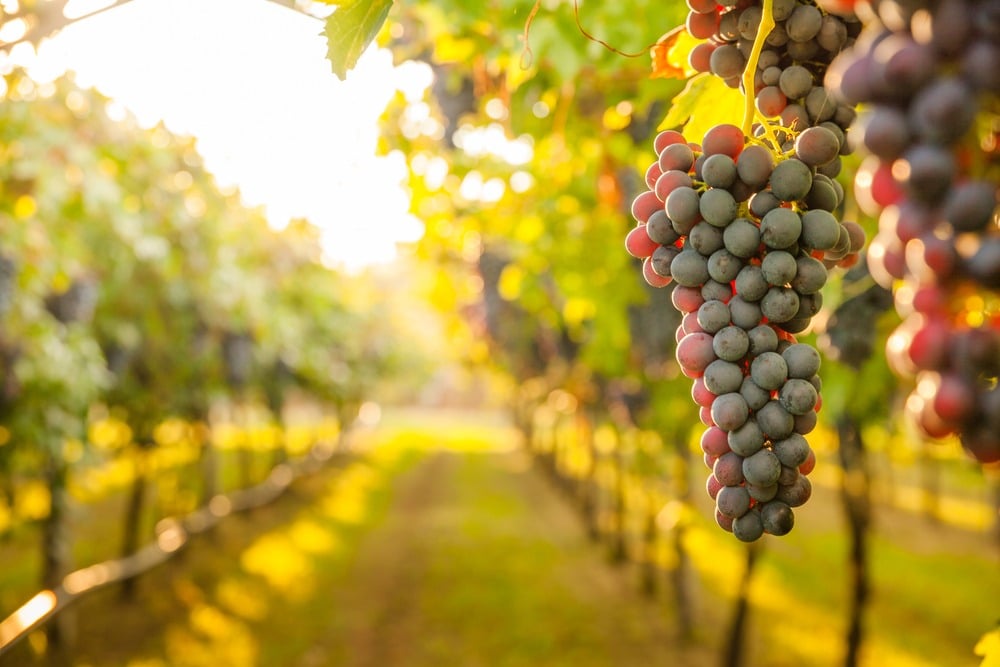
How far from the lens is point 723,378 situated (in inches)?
40.8

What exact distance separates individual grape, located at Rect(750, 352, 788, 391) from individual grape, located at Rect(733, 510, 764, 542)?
171mm

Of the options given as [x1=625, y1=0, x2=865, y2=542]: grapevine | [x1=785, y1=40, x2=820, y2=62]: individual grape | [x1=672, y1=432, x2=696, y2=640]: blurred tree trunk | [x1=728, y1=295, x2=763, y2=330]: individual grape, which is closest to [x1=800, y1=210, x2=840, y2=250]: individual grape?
[x1=625, y1=0, x2=865, y2=542]: grapevine

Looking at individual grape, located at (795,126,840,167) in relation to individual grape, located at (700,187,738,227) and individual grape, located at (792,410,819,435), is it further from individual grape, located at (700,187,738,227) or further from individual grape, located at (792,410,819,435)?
individual grape, located at (792,410,819,435)

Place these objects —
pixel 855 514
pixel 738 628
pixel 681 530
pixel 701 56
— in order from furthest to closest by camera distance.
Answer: pixel 681 530, pixel 738 628, pixel 855 514, pixel 701 56

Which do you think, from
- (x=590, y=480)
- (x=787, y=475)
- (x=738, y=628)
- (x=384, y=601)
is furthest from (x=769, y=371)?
(x=590, y=480)

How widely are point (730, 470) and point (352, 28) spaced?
0.89 m

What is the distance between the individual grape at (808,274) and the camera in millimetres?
1026

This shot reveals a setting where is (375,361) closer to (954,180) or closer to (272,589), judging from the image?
(272,589)

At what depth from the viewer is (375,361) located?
30531mm

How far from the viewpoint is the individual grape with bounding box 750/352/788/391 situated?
3.34ft

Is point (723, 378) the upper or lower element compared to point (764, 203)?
lower

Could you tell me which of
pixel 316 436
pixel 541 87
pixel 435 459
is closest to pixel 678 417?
pixel 541 87

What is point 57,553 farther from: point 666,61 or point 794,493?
point 794,493

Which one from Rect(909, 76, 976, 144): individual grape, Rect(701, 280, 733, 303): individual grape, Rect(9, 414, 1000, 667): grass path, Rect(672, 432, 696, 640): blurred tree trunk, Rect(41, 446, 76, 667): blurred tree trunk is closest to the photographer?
Rect(909, 76, 976, 144): individual grape
